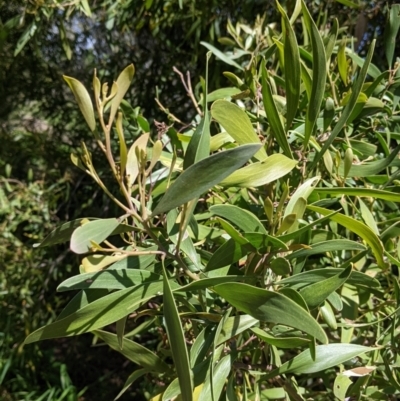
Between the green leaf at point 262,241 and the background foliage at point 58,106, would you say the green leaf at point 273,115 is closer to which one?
the green leaf at point 262,241

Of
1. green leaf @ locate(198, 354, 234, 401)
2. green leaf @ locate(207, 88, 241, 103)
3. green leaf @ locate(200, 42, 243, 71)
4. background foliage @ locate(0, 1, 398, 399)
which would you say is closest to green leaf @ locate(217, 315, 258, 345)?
green leaf @ locate(198, 354, 234, 401)

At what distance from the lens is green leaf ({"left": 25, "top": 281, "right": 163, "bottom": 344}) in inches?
13.6

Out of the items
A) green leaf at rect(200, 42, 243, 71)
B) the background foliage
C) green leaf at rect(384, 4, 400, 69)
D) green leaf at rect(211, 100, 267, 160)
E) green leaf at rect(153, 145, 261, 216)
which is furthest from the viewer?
the background foliage

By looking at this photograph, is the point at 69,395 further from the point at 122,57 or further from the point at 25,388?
the point at 122,57

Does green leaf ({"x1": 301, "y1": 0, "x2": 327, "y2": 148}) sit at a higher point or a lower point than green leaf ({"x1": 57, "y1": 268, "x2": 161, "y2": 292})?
higher

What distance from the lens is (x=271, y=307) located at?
1.09 feet

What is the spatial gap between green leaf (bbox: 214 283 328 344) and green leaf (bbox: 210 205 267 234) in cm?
6

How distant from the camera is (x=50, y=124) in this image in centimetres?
177

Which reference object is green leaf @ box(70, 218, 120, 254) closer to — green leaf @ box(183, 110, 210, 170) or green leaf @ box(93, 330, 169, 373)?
green leaf @ box(183, 110, 210, 170)

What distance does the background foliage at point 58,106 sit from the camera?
1.31 metres

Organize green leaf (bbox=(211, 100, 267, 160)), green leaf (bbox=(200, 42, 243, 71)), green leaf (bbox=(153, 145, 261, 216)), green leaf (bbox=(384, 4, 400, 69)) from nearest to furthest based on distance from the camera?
green leaf (bbox=(153, 145, 261, 216)) → green leaf (bbox=(211, 100, 267, 160)) → green leaf (bbox=(384, 4, 400, 69)) → green leaf (bbox=(200, 42, 243, 71))

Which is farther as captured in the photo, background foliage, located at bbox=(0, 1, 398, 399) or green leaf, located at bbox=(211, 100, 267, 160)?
background foliage, located at bbox=(0, 1, 398, 399)

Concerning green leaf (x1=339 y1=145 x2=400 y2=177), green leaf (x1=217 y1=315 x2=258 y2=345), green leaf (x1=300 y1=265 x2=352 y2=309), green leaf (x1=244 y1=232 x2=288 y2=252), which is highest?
green leaf (x1=244 y1=232 x2=288 y2=252)

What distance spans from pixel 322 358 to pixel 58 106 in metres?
1.58
